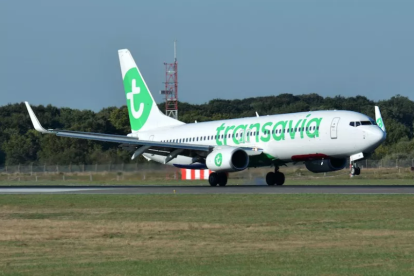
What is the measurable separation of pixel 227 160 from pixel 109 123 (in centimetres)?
5630

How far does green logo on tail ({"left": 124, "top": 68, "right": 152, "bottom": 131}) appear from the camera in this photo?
187ft

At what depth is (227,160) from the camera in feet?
150

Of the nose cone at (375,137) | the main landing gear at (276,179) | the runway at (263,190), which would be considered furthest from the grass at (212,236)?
the main landing gear at (276,179)

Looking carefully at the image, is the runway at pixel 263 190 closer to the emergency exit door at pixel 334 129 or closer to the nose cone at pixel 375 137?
the nose cone at pixel 375 137

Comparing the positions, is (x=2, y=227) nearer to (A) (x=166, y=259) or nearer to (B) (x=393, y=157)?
(A) (x=166, y=259)

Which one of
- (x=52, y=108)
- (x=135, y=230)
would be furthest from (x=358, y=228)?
(x=52, y=108)

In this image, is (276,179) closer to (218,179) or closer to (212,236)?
(218,179)

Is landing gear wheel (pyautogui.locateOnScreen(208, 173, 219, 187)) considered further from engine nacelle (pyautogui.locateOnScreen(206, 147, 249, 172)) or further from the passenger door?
the passenger door

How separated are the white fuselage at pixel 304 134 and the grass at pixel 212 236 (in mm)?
10101

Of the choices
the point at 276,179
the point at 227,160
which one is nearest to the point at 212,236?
the point at 227,160

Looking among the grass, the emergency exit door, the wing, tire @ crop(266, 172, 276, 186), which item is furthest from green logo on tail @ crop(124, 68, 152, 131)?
the grass

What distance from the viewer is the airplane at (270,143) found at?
43.8 metres

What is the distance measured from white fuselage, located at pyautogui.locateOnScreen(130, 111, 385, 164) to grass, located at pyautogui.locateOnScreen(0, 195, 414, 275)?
10101 mm

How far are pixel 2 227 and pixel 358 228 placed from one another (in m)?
9.32
